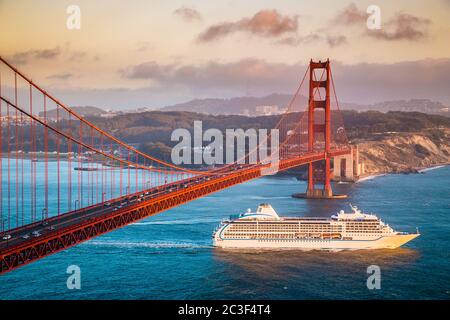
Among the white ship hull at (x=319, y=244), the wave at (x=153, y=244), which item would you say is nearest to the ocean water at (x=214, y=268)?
the wave at (x=153, y=244)

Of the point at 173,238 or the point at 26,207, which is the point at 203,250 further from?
the point at 26,207

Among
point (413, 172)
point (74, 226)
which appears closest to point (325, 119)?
point (413, 172)

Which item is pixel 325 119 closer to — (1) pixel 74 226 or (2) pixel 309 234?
(2) pixel 309 234

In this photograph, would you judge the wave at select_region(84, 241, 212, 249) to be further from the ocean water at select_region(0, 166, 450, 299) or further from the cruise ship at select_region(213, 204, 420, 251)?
the cruise ship at select_region(213, 204, 420, 251)

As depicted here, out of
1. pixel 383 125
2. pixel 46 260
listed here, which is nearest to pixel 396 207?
pixel 46 260

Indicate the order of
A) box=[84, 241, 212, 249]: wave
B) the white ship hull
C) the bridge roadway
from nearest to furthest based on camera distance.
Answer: the bridge roadway, box=[84, 241, 212, 249]: wave, the white ship hull

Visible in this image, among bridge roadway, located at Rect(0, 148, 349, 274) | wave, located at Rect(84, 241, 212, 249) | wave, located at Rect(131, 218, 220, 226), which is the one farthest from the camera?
wave, located at Rect(131, 218, 220, 226)

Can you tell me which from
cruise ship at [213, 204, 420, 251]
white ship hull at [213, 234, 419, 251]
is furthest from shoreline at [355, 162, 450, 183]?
white ship hull at [213, 234, 419, 251]

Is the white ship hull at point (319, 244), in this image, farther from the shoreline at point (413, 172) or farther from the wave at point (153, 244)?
the shoreline at point (413, 172)
